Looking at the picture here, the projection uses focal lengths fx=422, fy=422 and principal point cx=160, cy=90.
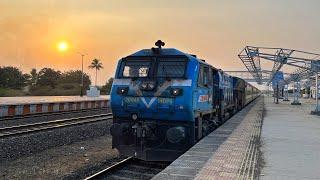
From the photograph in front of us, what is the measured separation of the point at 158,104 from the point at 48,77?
88400 mm

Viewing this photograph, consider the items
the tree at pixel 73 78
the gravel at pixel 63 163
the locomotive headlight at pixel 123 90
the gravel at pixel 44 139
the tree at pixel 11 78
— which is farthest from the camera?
the tree at pixel 73 78

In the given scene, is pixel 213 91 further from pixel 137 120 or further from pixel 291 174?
pixel 291 174

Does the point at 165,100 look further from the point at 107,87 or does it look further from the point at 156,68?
the point at 107,87

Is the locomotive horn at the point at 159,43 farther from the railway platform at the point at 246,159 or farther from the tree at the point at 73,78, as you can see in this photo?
the tree at the point at 73,78

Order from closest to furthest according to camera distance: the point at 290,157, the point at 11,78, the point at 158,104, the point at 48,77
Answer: the point at 290,157, the point at 158,104, the point at 11,78, the point at 48,77

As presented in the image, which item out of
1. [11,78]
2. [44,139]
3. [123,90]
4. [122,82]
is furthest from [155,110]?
[11,78]

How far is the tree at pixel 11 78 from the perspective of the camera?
286 ft

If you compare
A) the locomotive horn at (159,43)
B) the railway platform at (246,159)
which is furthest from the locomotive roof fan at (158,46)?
the railway platform at (246,159)

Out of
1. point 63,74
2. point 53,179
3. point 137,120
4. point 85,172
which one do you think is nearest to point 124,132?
point 137,120

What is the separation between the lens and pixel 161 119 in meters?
11.7

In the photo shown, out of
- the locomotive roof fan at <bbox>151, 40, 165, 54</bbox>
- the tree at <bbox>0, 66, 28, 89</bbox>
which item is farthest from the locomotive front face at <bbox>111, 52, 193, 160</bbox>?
the tree at <bbox>0, 66, 28, 89</bbox>

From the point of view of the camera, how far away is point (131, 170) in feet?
37.0

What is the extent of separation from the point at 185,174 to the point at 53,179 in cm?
372

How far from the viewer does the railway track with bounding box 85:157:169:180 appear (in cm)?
1027
